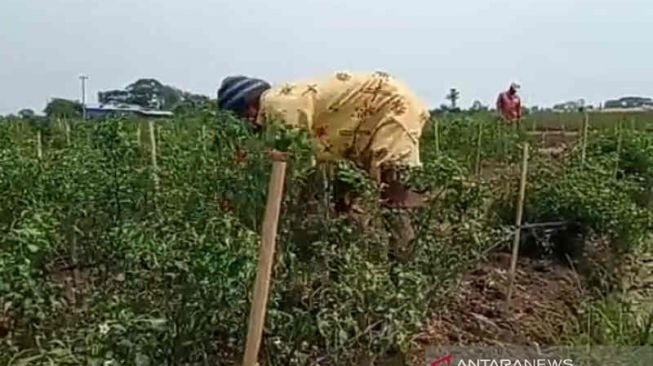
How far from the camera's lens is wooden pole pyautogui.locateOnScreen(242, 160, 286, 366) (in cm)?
211

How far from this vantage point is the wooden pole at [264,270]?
2.11m

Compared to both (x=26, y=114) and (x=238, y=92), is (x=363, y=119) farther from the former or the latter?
(x=26, y=114)

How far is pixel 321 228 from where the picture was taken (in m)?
2.85

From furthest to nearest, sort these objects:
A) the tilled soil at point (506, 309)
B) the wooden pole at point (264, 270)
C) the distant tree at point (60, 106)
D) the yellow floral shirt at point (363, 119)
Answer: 1. the distant tree at point (60, 106)
2. the yellow floral shirt at point (363, 119)
3. the tilled soil at point (506, 309)
4. the wooden pole at point (264, 270)

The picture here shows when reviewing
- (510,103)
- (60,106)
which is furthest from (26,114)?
(510,103)

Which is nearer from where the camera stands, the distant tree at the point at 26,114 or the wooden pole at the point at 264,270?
the wooden pole at the point at 264,270

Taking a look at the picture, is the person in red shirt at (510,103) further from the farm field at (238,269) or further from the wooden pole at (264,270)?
the wooden pole at (264,270)

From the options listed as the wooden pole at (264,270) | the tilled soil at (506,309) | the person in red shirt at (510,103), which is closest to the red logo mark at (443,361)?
the tilled soil at (506,309)

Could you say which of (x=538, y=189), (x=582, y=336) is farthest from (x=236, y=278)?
(x=538, y=189)

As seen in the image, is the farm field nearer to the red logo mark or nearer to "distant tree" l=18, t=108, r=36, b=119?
the red logo mark

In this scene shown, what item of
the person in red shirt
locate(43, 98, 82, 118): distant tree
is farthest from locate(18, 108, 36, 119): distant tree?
the person in red shirt

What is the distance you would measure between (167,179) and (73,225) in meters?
0.35

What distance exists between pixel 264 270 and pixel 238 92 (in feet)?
4.77

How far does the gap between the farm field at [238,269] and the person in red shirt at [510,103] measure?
14.9 ft
